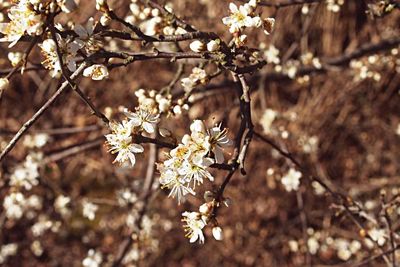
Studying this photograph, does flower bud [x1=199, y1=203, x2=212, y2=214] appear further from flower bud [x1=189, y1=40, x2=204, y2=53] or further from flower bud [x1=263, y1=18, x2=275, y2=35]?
flower bud [x1=263, y1=18, x2=275, y2=35]

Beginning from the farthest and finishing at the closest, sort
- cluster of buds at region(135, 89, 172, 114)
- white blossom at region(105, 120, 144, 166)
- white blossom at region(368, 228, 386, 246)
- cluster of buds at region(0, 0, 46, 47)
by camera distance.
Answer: white blossom at region(368, 228, 386, 246)
cluster of buds at region(135, 89, 172, 114)
white blossom at region(105, 120, 144, 166)
cluster of buds at region(0, 0, 46, 47)

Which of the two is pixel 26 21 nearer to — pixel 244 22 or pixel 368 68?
pixel 244 22

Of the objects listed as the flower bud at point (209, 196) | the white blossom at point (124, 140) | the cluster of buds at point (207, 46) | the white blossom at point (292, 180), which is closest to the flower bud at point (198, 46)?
the cluster of buds at point (207, 46)

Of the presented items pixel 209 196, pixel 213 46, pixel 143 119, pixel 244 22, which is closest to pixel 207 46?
pixel 213 46

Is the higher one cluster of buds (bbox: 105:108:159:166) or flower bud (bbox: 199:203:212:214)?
cluster of buds (bbox: 105:108:159:166)

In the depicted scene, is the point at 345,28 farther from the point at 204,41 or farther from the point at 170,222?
the point at 204,41

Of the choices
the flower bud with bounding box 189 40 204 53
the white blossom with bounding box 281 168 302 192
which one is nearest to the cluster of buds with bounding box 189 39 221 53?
the flower bud with bounding box 189 40 204 53

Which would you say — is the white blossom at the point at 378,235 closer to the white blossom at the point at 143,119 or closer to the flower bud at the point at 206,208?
the flower bud at the point at 206,208

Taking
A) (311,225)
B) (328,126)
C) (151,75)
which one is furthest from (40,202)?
(328,126)
